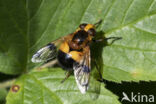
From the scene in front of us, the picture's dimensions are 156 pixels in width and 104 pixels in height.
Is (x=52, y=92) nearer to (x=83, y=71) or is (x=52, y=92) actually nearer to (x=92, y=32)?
(x=83, y=71)

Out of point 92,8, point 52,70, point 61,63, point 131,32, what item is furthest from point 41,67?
point 131,32

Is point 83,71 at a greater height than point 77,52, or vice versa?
point 77,52

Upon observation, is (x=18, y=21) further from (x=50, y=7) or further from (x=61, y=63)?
(x=61, y=63)

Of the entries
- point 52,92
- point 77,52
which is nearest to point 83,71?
point 77,52

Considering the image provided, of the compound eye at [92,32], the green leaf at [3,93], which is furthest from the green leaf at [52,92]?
the green leaf at [3,93]

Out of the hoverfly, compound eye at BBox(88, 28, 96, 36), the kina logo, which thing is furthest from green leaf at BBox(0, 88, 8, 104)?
the kina logo

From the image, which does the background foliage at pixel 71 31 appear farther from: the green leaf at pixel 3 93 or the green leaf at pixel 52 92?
the green leaf at pixel 3 93
